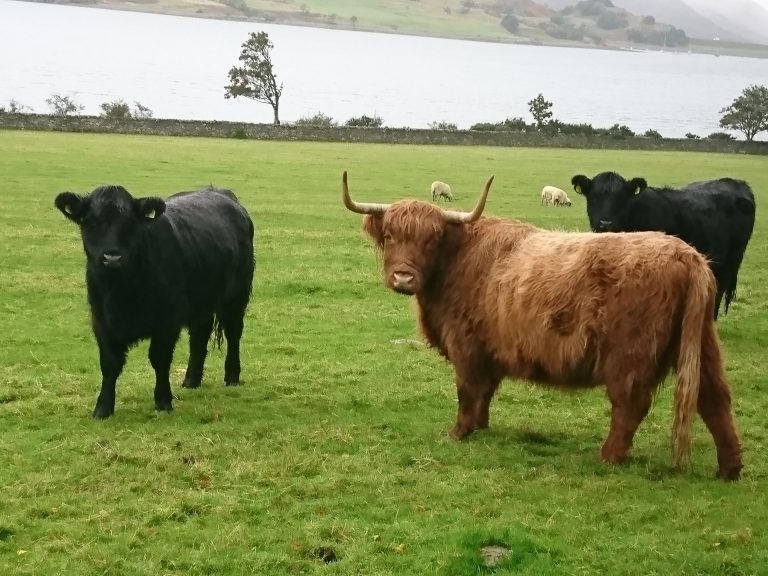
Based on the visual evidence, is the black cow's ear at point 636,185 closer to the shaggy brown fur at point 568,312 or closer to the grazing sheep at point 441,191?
the shaggy brown fur at point 568,312

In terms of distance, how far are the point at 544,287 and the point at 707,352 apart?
1.12m

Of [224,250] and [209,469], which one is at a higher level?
[224,250]

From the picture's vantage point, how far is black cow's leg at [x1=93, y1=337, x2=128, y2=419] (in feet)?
23.3

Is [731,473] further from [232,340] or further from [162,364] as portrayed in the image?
[232,340]

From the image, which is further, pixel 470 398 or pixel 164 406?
pixel 164 406

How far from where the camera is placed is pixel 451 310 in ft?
23.1

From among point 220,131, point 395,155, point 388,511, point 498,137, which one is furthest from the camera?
point 498,137

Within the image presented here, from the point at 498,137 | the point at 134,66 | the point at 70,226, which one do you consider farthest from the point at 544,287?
the point at 134,66

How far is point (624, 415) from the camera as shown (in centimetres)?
607

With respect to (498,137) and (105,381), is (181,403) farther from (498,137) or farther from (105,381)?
(498,137)

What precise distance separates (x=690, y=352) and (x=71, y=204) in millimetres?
4420

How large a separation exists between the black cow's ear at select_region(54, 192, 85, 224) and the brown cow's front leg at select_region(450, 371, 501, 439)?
10.1 feet

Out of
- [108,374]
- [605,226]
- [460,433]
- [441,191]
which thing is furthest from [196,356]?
[441,191]

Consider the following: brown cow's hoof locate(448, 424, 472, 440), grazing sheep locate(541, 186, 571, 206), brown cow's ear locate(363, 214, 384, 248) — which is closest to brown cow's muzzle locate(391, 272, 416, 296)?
brown cow's ear locate(363, 214, 384, 248)
